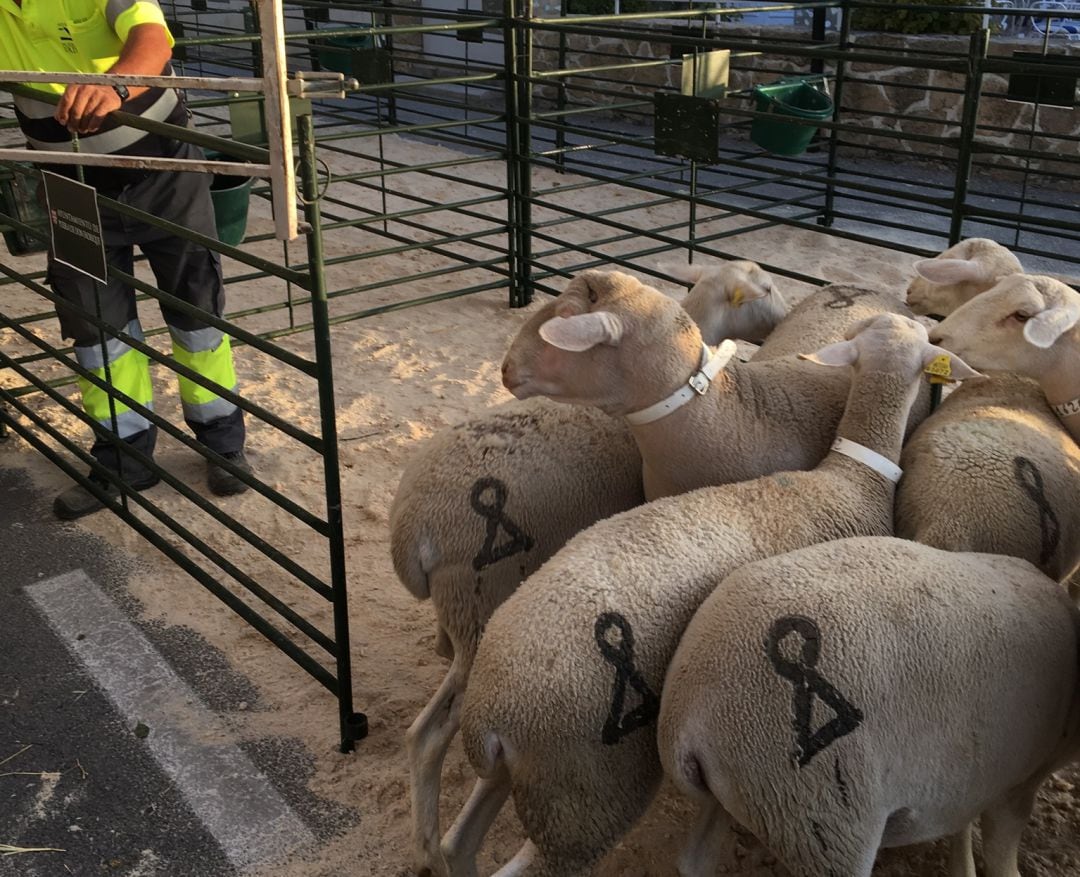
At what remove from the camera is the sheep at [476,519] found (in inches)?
101

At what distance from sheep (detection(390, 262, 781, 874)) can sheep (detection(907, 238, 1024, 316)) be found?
1.18 meters

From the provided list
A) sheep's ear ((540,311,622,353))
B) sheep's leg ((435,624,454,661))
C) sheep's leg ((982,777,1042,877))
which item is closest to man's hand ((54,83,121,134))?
sheep's ear ((540,311,622,353))

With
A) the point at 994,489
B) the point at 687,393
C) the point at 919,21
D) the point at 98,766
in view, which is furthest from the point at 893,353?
the point at 919,21

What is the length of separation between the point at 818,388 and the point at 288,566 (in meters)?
1.44

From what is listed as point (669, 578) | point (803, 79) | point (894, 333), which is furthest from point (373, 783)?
point (803, 79)

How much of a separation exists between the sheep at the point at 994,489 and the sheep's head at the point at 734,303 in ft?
3.14

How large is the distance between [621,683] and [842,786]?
1.39ft

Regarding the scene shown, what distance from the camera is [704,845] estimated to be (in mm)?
2141

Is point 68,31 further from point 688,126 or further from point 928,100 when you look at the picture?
point 928,100

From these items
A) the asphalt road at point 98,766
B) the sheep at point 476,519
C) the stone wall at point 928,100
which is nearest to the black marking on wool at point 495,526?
the sheep at point 476,519

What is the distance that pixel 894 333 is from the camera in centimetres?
262

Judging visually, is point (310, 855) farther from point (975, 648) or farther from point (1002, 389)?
point (1002, 389)

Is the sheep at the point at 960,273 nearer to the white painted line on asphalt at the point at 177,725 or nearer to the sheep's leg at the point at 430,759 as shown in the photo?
the sheep's leg at the point at 430,759

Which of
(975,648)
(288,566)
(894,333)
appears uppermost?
(894,333)
